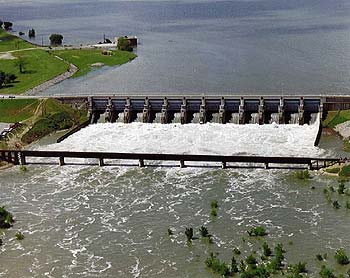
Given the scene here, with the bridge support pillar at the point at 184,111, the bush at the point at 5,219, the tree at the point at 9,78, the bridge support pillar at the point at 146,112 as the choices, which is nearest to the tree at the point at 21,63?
the tree at the point at 9,78

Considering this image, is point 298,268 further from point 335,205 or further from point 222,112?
point 222,112

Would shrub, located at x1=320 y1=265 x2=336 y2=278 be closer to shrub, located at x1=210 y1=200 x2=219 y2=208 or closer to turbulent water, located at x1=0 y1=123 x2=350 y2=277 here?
turbulent water, located at x1=0 y1=123 x2=350 y2=277

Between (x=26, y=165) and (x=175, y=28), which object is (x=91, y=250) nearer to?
(x=26, y=165)

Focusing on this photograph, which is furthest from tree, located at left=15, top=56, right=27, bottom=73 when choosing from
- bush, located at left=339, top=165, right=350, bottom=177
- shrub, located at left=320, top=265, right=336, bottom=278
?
shrub, located at left=320, top=265, right=336, bottom=278

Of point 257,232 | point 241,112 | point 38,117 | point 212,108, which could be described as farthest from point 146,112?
point 257,232

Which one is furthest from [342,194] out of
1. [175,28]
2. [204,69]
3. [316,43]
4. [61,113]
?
[175,28]

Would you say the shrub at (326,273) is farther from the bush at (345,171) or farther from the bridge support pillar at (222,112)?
the bridge support pillar at (222,112)
